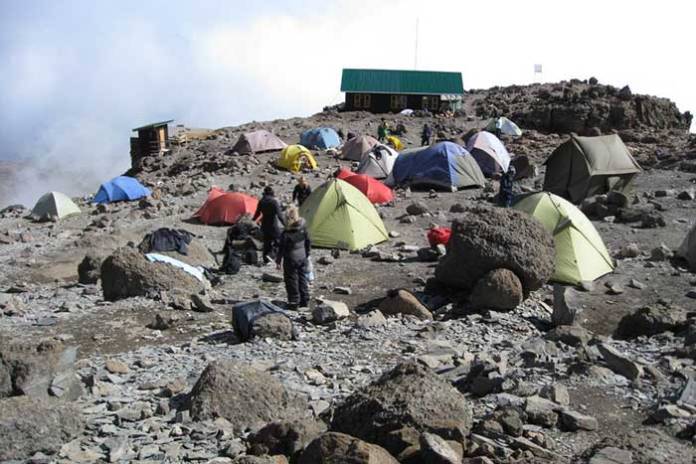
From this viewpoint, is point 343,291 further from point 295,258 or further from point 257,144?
point 257,144

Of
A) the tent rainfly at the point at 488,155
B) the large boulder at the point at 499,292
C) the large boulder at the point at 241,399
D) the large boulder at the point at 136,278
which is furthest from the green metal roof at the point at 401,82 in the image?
the large boulder at the point at 241,399

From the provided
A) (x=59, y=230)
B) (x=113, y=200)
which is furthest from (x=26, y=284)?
(x=113, y=200)

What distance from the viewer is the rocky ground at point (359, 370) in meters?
5.45

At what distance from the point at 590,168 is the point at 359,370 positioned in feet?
43.3

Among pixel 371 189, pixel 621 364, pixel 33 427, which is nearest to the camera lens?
pixel 33 427

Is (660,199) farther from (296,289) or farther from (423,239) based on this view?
(296,289)

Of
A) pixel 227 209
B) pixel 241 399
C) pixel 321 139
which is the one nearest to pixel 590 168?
pixel 227 209

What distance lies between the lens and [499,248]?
10242 mm

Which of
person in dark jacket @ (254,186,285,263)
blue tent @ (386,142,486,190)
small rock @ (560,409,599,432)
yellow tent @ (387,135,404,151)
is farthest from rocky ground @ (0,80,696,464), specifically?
yellow tent @ (387,135,404,151)

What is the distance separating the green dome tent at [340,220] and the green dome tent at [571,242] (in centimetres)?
340

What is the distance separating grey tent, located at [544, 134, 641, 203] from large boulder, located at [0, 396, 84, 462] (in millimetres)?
15752

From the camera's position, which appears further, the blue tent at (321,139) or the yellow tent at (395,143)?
the yellow tent at (395,143)

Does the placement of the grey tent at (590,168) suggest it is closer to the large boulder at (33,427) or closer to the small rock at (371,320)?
the small rock at (371,320)

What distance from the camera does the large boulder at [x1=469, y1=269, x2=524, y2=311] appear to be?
32.9 ft
